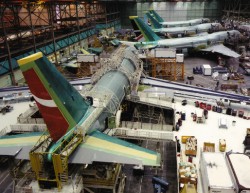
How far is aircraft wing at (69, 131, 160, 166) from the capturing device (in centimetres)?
1758

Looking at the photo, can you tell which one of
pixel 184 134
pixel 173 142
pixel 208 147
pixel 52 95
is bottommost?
pixel 173 142

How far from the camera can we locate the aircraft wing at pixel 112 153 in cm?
1758

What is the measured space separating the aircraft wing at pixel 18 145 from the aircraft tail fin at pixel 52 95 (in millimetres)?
1642

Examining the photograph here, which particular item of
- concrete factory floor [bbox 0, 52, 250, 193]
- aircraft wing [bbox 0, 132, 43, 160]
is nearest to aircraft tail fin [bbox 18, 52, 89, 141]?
aircraft wing [bbox 0, 132, 43, 160]

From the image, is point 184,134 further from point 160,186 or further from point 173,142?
point 160,186

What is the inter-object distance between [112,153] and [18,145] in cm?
685

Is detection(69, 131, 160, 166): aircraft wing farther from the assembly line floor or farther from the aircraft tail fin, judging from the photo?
the assembly line floor

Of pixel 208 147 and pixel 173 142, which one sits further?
pixel 173 142

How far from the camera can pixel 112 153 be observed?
18.2m

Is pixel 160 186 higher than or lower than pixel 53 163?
lower

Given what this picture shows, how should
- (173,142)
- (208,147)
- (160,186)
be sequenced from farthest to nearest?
1. (173,142)
2. (208,147)
3. (160,186)

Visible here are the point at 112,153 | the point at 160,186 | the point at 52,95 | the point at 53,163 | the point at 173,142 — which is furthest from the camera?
the point at 173,142

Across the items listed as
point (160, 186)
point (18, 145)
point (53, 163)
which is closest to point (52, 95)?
point (53, 163)

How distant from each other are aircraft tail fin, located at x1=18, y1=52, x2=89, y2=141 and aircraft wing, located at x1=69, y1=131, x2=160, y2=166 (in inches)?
83.8
